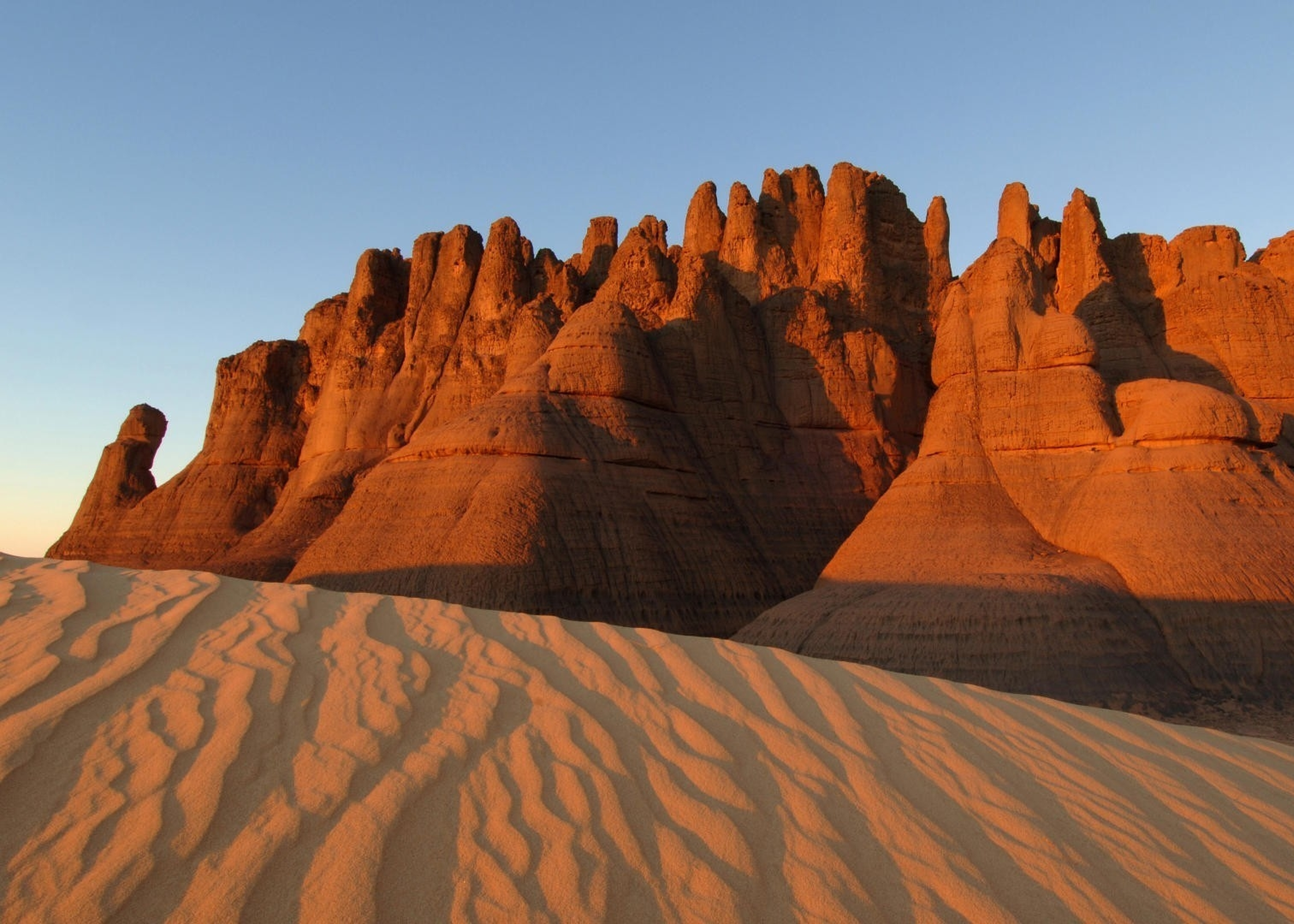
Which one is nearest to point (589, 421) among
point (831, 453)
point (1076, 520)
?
point (831, 453)

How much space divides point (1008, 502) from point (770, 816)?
16.6m

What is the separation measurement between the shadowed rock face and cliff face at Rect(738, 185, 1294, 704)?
57 mm

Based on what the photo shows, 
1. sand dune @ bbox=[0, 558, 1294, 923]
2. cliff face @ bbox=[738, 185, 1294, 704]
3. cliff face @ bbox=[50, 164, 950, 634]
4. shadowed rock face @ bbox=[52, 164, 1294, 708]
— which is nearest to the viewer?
sand dune @ bbox=[0, 558, 1294, 923]

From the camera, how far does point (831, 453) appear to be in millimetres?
24641

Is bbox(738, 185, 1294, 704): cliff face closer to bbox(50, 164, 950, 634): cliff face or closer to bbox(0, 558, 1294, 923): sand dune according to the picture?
bbox(50, 164, 950, 634): cliff face

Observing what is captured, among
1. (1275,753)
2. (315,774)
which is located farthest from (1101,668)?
(315,774)

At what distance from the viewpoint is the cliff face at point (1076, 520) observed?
543 inches

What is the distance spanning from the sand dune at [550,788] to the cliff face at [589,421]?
41.6 ft

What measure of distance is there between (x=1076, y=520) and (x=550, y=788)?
16.2 m

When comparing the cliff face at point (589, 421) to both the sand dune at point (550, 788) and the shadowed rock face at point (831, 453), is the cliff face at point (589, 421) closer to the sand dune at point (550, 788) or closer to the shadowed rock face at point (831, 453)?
the shadowed rock face at point (831, 453)

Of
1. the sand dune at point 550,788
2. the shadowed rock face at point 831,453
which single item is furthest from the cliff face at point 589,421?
the sand dune at point 550,788

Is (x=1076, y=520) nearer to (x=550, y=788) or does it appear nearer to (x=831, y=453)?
Result: (x=831, y=453)

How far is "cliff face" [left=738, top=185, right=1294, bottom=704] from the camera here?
543 inches

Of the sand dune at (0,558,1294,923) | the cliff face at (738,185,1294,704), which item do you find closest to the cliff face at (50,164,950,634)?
the cliff face at (738,185,1294,704)
